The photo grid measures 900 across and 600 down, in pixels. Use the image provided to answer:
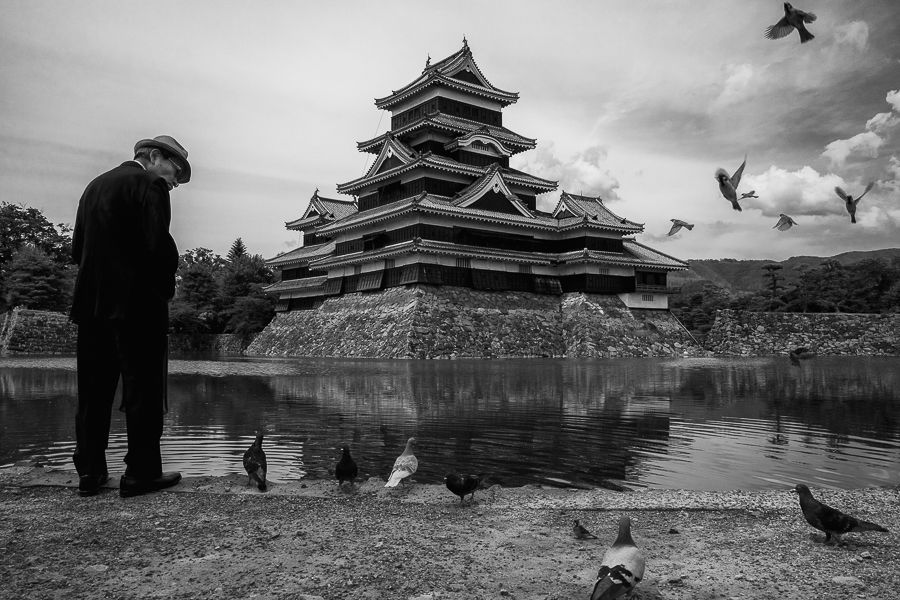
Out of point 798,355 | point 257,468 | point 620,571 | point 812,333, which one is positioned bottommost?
point 620,571

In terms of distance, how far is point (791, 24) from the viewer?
552cm

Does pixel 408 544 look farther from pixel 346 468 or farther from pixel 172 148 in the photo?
pixel 172 148

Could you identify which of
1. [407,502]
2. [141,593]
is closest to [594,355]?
[407,502]

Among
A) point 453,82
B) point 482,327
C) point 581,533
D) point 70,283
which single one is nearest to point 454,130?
point 453,82

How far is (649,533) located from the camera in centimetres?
416

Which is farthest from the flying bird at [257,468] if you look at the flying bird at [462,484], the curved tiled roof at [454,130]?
the curved tiled roof at [454,130]

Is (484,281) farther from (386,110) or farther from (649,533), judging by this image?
(649,533)

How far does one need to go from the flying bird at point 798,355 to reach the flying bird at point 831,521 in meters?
23.2

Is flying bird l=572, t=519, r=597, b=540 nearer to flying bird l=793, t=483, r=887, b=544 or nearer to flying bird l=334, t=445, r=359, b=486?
flying bird l=793, t=483, r=887, b=544

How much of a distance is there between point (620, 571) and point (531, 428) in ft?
20.7

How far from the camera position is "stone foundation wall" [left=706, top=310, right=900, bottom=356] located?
107 ft

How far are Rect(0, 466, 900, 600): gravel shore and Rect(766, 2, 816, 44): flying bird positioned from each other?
12.9ft

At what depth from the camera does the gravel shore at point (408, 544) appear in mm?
3213

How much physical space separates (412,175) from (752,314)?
66.0ft
